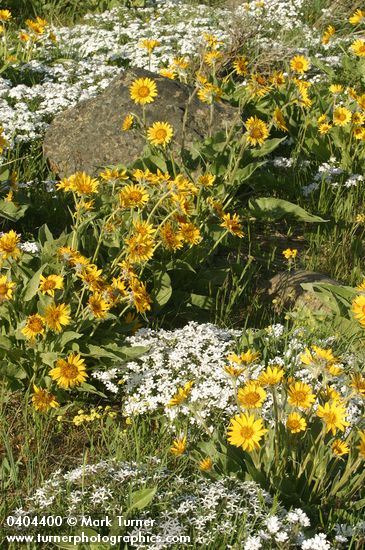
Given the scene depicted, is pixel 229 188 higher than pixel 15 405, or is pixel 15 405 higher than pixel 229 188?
pixel 229 188

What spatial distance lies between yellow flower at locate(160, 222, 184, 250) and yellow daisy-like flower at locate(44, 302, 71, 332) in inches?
28.2

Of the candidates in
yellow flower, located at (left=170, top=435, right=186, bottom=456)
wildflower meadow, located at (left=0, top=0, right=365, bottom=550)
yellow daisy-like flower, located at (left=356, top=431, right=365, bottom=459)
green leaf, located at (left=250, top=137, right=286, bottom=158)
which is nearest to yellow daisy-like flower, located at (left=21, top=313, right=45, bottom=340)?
wildflower meadow, located at (left=0, top=0, right=365, bottom=550)

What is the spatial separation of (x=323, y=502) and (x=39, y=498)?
1.02 meters

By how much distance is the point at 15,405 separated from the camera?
3.61m

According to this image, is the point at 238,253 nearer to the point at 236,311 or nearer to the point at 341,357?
the point at 236,311

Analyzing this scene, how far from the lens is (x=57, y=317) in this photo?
11.1ft

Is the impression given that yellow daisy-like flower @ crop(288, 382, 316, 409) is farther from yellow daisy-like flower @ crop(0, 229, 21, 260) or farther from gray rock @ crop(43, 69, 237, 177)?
gray rock @ crop(43, 69, 237, 177)

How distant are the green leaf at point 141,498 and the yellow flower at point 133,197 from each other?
1.53 meters

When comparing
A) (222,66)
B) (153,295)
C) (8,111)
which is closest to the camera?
(153,295)

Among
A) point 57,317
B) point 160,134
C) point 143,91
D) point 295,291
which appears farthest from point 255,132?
point 57,317

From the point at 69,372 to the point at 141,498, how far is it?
32.3 inches

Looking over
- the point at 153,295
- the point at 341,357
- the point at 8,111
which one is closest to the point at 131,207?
the point at 153,295

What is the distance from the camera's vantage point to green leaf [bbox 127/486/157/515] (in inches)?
103

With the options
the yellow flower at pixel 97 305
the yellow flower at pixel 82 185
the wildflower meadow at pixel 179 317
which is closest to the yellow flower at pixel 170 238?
the wildflower meadow at pixel 179 317
